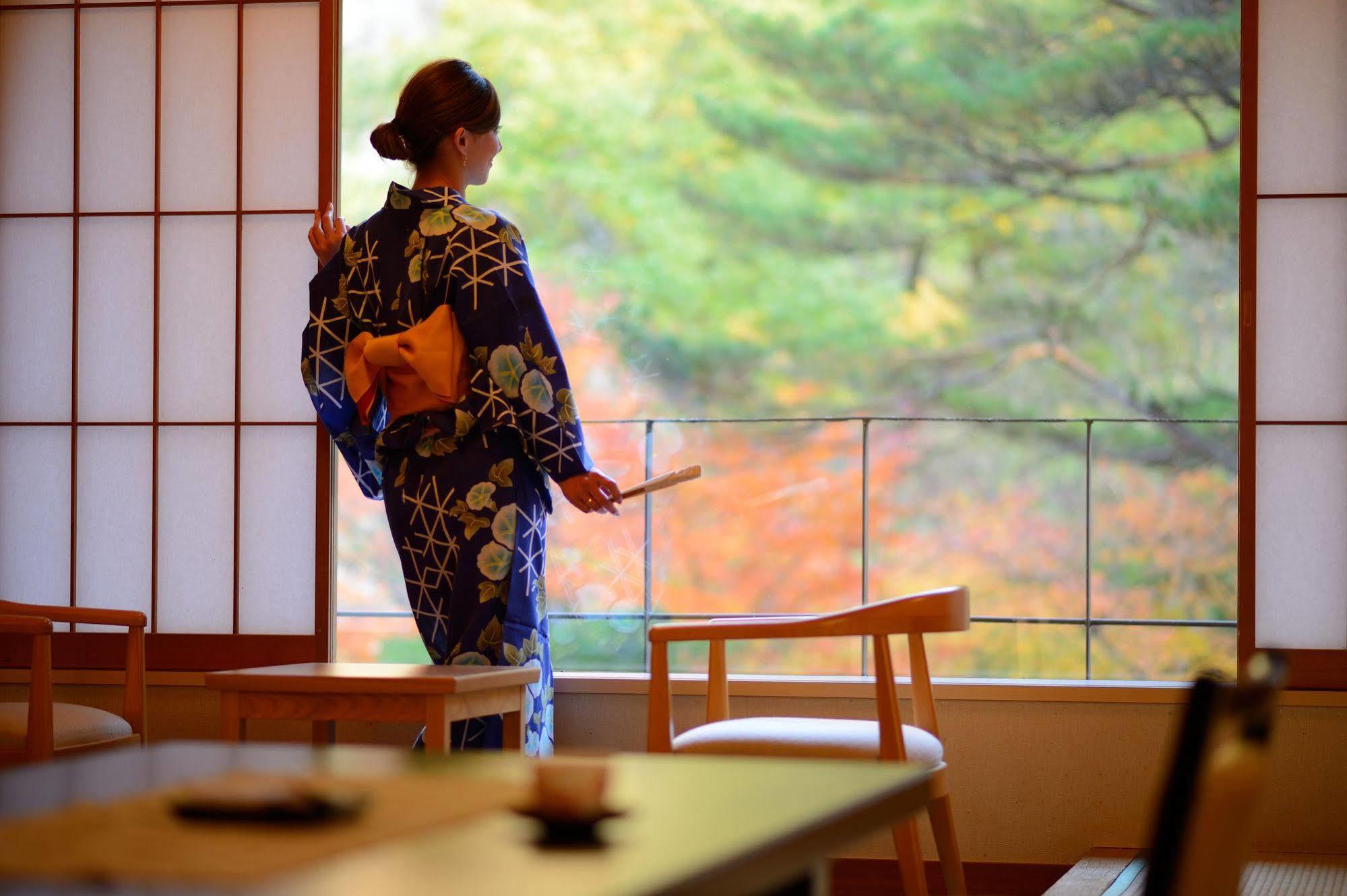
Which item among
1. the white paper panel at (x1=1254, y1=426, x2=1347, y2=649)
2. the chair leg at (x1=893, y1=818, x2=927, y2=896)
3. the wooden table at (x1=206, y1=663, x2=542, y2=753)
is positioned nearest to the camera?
the wooden table at (x1=206, y1=663, x2=542, y2=753)

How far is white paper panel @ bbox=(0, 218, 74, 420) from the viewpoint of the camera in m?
3.64

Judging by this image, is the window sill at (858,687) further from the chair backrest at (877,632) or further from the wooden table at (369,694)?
the wooden table at (369,694)

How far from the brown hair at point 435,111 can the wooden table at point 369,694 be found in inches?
42.0

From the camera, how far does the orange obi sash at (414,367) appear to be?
281cm

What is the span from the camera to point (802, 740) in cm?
238

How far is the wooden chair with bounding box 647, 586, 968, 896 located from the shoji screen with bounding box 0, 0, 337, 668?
50.1 inches

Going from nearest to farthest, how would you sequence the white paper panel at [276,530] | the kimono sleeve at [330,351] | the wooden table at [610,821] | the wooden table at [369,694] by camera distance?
1. the wooden table at [610,821]
2. the wooden table at [369,694]
3. the kimono sleeve at [330,351]
4. the white paper panel at [276,530]

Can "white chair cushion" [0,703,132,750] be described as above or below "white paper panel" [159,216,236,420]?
below

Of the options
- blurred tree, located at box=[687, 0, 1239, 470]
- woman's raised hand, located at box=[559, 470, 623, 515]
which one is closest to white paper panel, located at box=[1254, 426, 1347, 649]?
woman's raised hand, located at box=[559, 470, 623, 515]

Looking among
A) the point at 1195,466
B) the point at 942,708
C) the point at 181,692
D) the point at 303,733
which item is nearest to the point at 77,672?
the point at 181,692

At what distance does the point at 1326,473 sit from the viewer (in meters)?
3.16

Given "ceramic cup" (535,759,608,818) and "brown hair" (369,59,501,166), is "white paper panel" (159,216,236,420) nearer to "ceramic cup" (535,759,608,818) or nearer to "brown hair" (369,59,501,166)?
"brown hair" (369,59,501,166)

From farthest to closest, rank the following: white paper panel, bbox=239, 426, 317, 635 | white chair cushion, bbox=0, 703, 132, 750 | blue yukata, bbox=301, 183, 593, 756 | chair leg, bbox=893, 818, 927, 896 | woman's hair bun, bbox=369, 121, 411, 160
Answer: white paper panel, bbox=239, 426, 317, 635
woman's hair bun, bbox=369, 121, 411, 160
blue yukata, bbox=301, 183, 593, 756
white chair cushion, bbox=0, 703, 132, 750
chair leg, bbox=893, 818, 927, 896

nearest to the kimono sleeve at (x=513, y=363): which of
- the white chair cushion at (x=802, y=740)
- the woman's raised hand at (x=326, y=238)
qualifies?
the woman's raised hand at (x=326, y=238)
